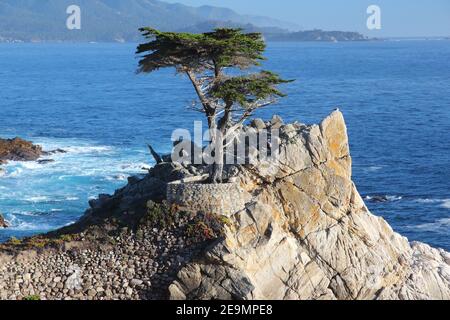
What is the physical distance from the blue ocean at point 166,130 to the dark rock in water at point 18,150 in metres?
1.82

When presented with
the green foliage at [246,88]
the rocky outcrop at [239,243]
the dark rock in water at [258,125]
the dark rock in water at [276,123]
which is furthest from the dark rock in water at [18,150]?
the green foliage at [246,88]

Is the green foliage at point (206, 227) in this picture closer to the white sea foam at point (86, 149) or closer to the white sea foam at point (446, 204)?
the white sea foam at point (446, 204)

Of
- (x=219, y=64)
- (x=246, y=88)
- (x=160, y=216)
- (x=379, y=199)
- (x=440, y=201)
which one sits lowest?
(x=440, y=201)

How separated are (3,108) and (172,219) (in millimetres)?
78485

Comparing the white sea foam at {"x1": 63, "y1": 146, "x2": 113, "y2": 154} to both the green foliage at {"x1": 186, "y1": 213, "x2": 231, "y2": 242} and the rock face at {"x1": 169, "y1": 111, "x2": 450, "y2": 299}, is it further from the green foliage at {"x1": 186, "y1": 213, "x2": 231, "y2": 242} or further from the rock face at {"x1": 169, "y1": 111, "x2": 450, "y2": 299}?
the green foliage at {"x1": 186, "y1": 213, "x2": 231, "y2": 242}

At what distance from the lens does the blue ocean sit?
52.9 m

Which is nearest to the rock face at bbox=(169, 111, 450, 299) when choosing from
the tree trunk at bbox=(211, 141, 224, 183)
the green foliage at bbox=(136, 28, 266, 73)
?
the tree trunk at bbox=(211, 141, 224, 183)

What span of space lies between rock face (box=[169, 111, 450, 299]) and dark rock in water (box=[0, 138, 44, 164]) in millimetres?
38562

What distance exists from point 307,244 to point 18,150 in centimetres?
4301

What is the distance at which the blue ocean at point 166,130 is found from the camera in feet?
174

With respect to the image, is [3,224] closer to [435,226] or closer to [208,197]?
[208,197]

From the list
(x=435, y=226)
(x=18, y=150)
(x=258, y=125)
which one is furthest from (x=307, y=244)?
(x=18, y=150)

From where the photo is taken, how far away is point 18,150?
68812 mm

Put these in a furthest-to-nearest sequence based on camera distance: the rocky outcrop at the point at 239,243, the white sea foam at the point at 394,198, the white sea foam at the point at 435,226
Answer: the white sea foam at the point at 394,198 < the white sea foam at the point at 435,226 < the rocky outcrop at the point at 239,243
